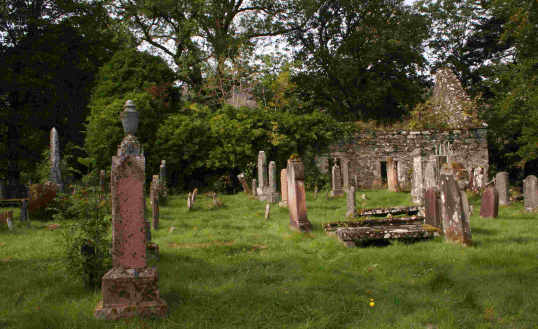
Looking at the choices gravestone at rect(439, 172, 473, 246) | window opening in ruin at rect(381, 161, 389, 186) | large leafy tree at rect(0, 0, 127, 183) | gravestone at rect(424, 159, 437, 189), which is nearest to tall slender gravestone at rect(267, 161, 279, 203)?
gravestone at rect(424, 159, 437, 189)

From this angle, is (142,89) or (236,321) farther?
(142,89)

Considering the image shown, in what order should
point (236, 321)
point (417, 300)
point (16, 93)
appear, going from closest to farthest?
point (236, 321) → point (417, 300) → point (16, 93)

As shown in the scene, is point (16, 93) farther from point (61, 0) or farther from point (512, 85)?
point (512, 85)

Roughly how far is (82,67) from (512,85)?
21.9 meters

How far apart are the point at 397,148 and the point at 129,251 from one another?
61.1 feet

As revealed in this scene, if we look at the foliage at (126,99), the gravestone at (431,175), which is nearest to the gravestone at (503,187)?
the gravestone at (431,175)

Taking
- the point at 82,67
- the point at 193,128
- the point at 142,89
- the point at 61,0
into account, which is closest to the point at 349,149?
the point at 193,128

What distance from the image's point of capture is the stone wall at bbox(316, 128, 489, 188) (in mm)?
21094

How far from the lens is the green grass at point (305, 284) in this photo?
439cm

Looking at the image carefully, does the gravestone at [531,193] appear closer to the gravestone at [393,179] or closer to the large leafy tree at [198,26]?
the gravestone at [393,179]

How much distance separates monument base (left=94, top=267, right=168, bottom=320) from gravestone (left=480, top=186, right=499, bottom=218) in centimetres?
887

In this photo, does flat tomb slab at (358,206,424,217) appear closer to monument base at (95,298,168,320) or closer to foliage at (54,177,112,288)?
foliage at (54,177,112,288)

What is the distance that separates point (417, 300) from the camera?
4902 mm

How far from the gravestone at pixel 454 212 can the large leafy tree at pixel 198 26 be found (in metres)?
17.9
